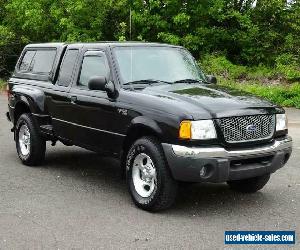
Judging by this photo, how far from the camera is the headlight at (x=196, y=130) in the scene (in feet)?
18.6

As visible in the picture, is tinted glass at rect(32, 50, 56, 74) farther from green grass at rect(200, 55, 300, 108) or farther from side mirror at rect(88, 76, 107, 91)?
green grass at rect(200, 55, 300, 108)

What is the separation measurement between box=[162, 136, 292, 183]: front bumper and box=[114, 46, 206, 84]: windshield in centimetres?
132

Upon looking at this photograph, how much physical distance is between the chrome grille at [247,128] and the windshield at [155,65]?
1.34m

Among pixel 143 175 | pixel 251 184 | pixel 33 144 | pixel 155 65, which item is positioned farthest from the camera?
pixel 33 144

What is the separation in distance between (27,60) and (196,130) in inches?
171

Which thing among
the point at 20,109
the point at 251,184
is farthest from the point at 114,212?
the point at 20,109

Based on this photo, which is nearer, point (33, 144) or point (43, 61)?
point (33, 144)

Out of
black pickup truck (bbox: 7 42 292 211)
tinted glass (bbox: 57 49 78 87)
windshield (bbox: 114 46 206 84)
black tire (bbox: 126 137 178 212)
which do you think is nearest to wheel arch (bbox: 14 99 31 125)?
black pickup truck (bbox: 7 42 292 211)

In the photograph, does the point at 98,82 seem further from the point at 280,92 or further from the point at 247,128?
the point at 280,92

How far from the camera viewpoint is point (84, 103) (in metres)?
7.09


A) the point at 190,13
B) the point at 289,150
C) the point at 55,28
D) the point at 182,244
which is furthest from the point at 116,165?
the point at 55,28

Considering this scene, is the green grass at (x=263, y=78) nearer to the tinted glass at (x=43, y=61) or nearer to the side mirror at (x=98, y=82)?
the tinted glass at (x=43, y=61)

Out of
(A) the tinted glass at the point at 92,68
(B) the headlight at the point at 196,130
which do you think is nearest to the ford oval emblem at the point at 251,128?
(B) the headlight at the point at 196,130

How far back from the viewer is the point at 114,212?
606cm
